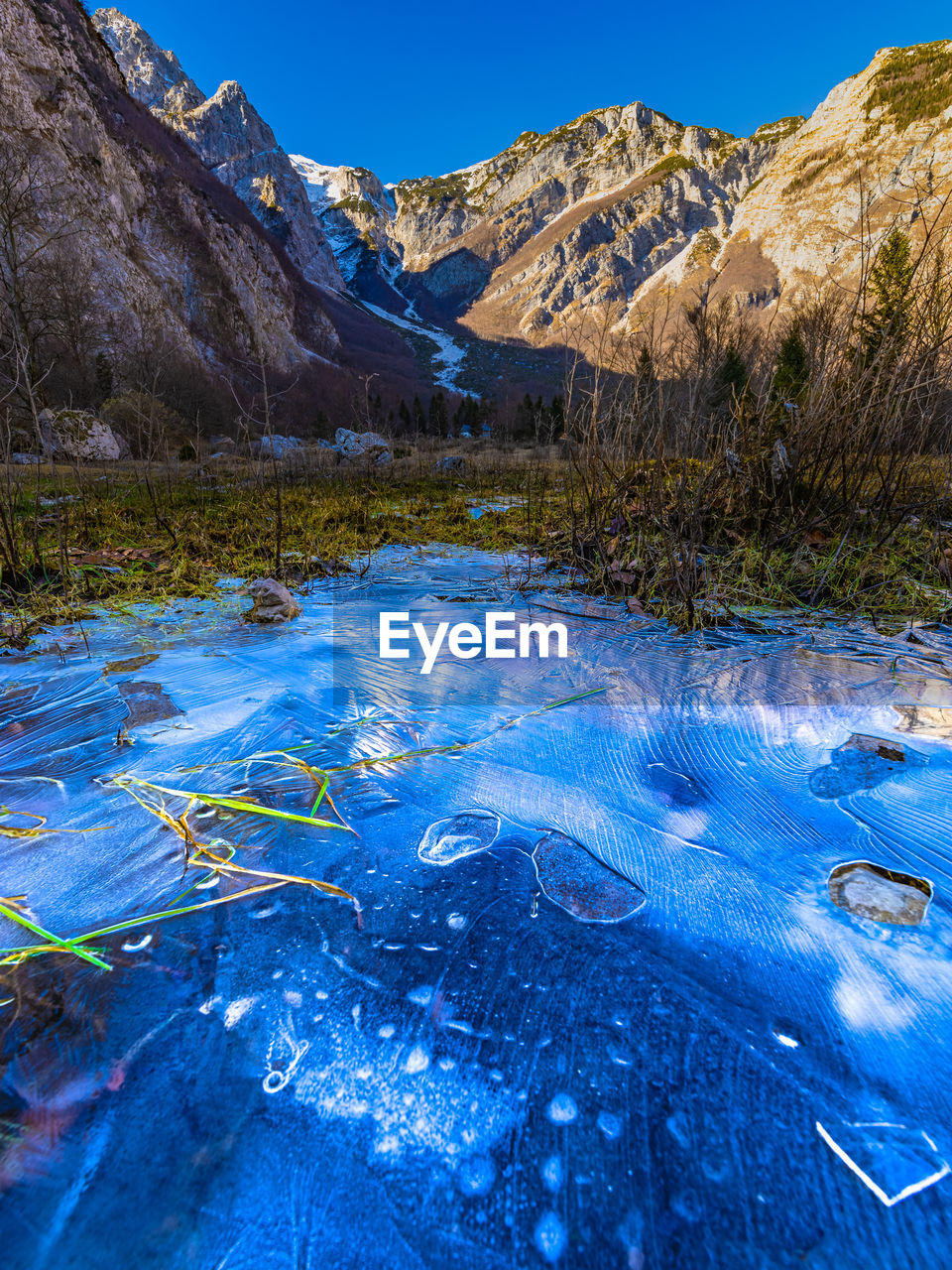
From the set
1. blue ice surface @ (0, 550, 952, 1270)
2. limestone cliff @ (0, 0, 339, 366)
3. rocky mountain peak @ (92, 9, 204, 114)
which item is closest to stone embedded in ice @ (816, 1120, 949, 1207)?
blue ice surface @ (0, 550, 952, 1270)

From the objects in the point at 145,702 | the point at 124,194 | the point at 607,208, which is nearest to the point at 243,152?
the point at 607,208

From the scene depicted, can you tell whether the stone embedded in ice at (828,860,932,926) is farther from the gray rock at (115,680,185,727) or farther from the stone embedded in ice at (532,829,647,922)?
the gray rock at (115,680,185,727)

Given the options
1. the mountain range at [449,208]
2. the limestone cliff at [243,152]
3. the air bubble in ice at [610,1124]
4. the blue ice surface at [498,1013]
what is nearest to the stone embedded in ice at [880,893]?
the blue ice surface at [498,1013]

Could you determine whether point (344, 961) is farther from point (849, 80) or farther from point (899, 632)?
point (849, 80)

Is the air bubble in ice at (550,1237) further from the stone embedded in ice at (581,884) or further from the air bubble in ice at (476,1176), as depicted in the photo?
the stone embedded in ice at (581,884)

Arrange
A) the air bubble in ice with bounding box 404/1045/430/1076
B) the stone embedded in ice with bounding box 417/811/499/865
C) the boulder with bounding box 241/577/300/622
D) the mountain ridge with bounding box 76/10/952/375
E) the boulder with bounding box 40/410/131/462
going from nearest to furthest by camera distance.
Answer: the air bubble in ice with bounding box 404/1045/430/1076 < the stone embedded in ice with bounding box 417/811/499/865 < the boulder with bounding box 241/577/300/622 < the boulder with bounding box 40/410/131/462 < the mountain ridge with bounding box 76/10/952/375

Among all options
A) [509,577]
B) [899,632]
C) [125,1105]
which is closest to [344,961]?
[125,1105]

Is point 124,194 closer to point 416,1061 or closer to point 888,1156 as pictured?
point 416,1061
